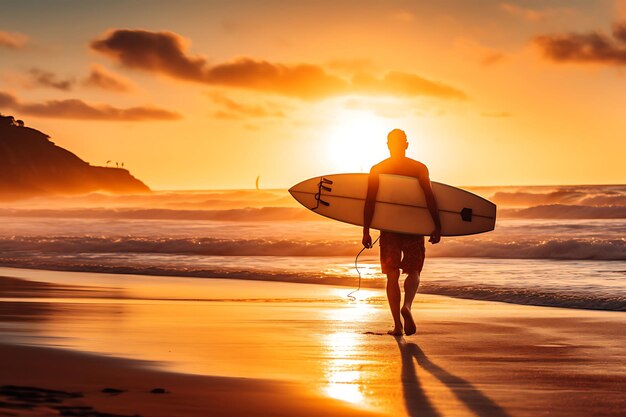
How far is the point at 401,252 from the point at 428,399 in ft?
10.2

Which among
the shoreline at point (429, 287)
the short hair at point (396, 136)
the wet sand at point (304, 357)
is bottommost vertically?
the wet sand at point (304, 357)

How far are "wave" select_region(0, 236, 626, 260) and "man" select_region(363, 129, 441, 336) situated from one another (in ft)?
38.6

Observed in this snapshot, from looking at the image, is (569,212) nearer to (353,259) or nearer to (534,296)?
(353,259)

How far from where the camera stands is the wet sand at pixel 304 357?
4.66 m

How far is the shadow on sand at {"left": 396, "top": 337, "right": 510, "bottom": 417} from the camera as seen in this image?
4527 millimetres

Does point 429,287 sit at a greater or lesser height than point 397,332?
greater

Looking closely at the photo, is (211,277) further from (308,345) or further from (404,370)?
(404,370)

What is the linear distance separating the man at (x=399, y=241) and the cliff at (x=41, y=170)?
5892 inches

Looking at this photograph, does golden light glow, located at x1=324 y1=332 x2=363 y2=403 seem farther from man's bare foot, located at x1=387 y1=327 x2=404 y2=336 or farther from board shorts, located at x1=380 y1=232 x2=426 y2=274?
board shorts, located at x1=380 y1=232 x2=426 y2=274

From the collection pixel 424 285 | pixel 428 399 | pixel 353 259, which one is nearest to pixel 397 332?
pixel 428 399

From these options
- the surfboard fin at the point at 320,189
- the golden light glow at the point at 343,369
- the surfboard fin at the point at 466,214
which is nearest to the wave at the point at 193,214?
the surfboard fin at the point at 320,189

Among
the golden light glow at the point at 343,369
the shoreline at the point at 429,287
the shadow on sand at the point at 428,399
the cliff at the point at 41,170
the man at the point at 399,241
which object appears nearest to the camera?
the shadow on sand at the point at 428,399

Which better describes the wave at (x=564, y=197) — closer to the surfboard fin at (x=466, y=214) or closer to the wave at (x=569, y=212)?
the wave at (x=569, y=212)

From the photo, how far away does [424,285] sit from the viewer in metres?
12.7
